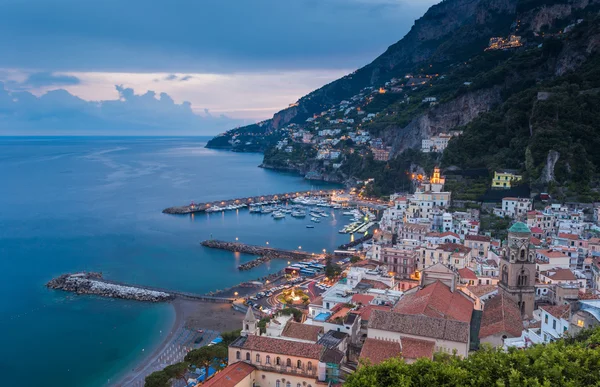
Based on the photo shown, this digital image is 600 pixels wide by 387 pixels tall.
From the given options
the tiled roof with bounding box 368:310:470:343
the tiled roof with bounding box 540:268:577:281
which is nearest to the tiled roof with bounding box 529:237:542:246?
the tiled roof with bounding box 540:268:577:281

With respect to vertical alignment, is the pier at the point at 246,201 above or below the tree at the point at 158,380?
below

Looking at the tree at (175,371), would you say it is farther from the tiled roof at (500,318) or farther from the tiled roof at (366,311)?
the tiled roof at (500,318)

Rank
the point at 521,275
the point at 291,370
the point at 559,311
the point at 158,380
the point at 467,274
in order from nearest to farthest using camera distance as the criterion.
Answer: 1. the point at 291,370
2. the point at 559,311
3. the point at 158,380
4. the point at 521,275
5. the point at 467,274

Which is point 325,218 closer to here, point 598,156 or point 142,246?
point 142,246

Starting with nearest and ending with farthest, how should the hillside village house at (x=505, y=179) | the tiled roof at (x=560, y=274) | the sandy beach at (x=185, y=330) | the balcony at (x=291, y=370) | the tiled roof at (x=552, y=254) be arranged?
1. the balcony at (x=291, y=370)
2. the sandy beach at (x=185, y=330)
3. the tiled roof at (x=560, y=274)
4. the tiled roof at (x=552, y=254)
5. the hillside village house at (x=505, y=179)

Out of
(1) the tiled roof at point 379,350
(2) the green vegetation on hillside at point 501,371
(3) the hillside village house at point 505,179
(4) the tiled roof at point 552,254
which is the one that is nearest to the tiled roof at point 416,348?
(1) the tiled roof at point 379,350

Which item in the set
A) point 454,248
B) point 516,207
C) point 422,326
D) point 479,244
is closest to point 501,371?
point 422,326

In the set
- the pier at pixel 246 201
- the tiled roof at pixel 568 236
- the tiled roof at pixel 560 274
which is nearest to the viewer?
the tiled roof at pixel 560 274

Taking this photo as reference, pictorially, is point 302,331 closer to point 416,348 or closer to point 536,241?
point 416,348
